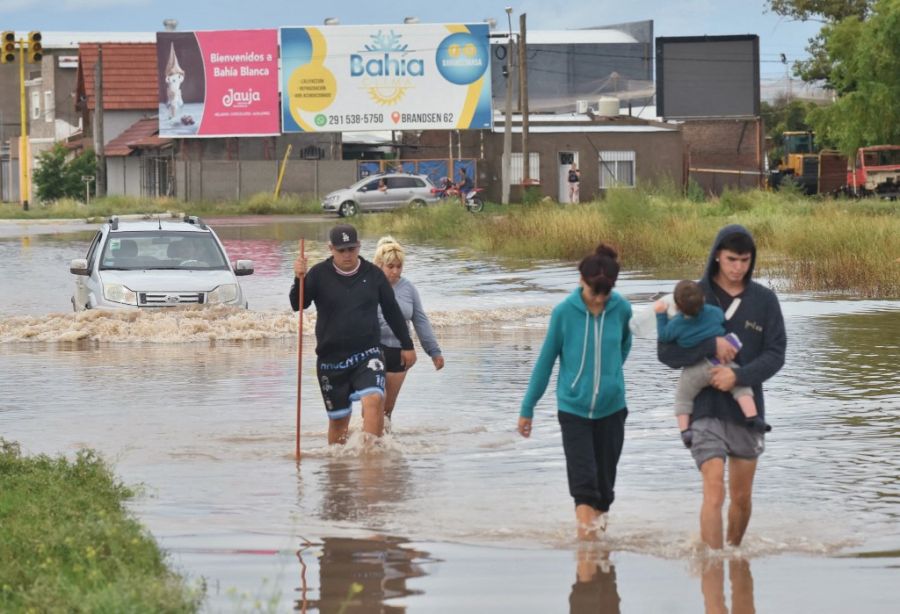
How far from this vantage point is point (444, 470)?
1123 cm

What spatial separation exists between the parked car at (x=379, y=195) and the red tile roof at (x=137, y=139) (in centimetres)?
1445

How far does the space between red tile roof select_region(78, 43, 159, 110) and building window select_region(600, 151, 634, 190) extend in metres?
21.6

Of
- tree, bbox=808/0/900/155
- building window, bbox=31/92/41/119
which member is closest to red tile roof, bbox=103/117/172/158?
building window, bbox=31/92/41/119

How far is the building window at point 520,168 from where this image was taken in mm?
68000

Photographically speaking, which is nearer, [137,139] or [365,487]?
[365,487]

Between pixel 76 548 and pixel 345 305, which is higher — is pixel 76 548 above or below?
below

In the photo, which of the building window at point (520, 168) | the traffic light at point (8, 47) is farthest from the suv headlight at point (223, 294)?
the building window at point (520, 168)

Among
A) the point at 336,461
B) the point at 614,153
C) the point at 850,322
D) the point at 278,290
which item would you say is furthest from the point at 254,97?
the point at 336,461

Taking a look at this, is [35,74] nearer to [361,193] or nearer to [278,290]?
[361,193]

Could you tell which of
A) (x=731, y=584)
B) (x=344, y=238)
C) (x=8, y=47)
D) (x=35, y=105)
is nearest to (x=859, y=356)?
(x=344, y=238)

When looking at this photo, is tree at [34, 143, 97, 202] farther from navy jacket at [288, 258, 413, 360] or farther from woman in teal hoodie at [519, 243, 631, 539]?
woman in teal hoodie at [519, 243, 631, 539]

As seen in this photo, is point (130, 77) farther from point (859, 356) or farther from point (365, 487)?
point (365, 487)

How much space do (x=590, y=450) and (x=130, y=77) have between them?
72.2 meters

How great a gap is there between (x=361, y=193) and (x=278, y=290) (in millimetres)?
31868
